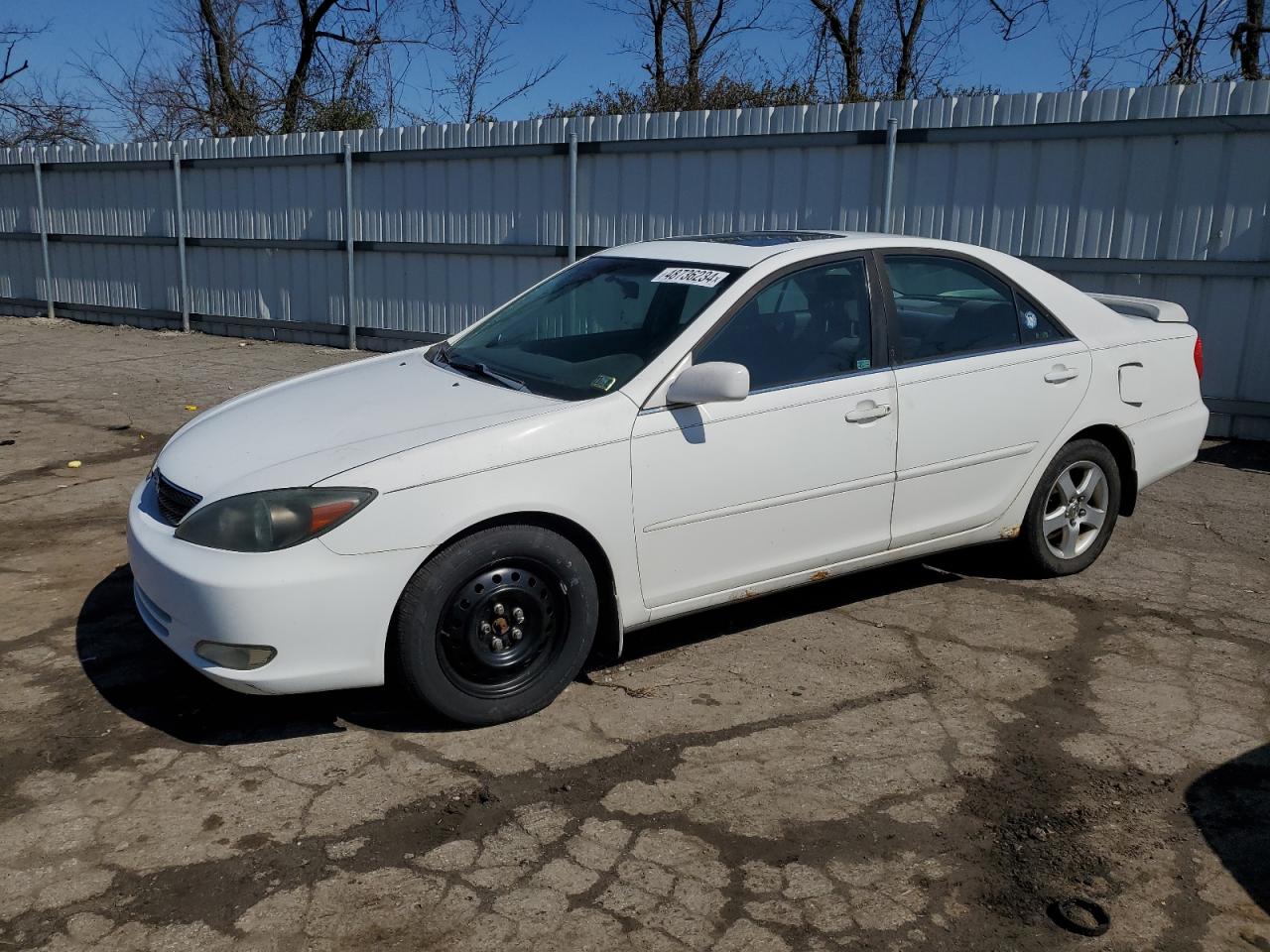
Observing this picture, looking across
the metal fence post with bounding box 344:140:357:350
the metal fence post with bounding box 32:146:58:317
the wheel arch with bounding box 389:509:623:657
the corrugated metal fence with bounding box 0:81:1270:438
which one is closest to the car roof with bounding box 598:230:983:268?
the wheel arch with bounding box 389:509:623:657

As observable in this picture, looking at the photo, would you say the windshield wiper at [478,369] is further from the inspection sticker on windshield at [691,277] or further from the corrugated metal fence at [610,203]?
the corrugated metal fence at [610,203]

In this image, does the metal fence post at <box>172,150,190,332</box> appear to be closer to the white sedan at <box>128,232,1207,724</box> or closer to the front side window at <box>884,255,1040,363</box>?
the white sedan at <box>128,232,1207,724</box>

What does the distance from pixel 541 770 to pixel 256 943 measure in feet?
3.44

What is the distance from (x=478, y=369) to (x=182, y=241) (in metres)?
11.8

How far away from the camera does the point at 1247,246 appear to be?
27.3 feet

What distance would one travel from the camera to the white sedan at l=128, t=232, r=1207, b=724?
3486mm

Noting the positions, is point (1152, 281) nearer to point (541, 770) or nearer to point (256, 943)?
point (541, 770)

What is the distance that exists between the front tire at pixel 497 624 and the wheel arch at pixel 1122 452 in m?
2.60

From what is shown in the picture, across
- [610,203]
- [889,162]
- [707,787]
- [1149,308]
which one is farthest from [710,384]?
[610,203]

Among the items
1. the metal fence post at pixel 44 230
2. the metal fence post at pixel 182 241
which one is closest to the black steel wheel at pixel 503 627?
the metal fence post at pixel 182 241

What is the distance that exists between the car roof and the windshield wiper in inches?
33.4

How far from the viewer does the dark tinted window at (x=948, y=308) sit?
183 inches

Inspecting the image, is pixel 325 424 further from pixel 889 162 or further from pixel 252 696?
pixel 889 162

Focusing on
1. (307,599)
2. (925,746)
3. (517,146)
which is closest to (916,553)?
(925,746)
